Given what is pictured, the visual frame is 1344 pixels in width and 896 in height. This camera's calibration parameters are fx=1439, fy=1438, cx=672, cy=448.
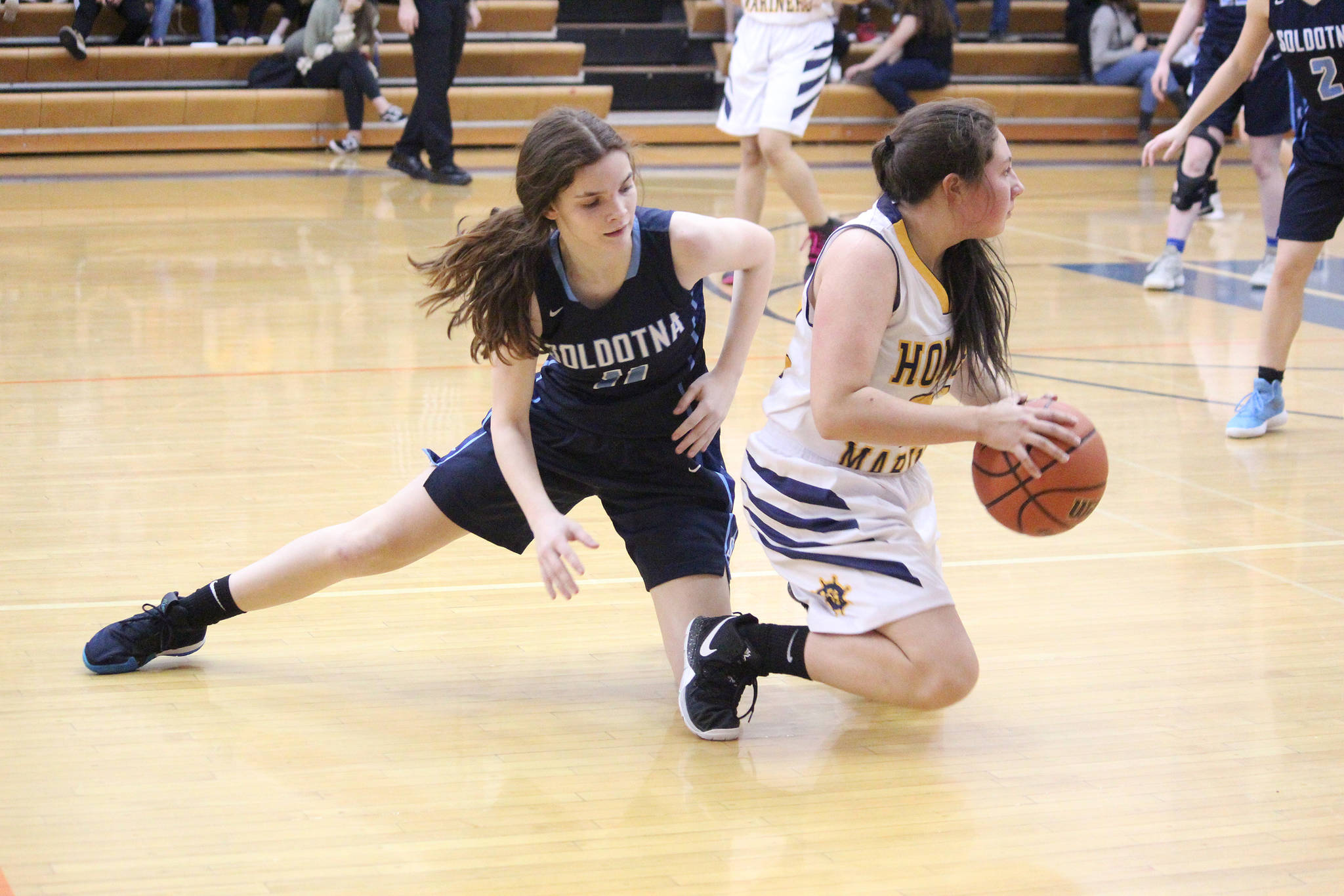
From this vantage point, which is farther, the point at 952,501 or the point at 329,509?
the point at 952,501

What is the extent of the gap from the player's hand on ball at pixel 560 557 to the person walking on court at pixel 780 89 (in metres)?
3.58

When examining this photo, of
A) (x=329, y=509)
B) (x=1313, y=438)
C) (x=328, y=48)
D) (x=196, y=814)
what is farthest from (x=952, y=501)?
(x=328, y=48)

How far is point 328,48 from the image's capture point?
9734mm

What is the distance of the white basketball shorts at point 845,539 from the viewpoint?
2225 millimetres

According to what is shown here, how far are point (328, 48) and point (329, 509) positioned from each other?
286 inches

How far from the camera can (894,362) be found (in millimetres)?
2260

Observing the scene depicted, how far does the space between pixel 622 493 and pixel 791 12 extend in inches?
141

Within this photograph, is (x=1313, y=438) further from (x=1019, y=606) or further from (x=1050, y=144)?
(x=1050, y=144)

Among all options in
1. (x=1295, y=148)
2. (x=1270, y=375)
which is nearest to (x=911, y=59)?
(x=1295, y=148)

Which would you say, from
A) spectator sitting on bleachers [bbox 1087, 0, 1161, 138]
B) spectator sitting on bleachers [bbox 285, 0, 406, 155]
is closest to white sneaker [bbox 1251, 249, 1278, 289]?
spectator sitting on bleachers [bbox 1087, 0, 1161, 138]

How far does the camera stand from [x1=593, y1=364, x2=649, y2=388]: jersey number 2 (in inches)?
93.7

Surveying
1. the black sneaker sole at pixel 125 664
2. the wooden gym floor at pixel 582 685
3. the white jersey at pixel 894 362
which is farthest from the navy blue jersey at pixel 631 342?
the black sneaker sole at pixel 125 664

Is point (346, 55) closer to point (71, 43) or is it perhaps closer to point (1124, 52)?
point (71, 43)

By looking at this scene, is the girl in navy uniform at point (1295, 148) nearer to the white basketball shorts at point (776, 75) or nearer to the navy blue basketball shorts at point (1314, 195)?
the navy blue basketball shorts at point (1314, 195)
